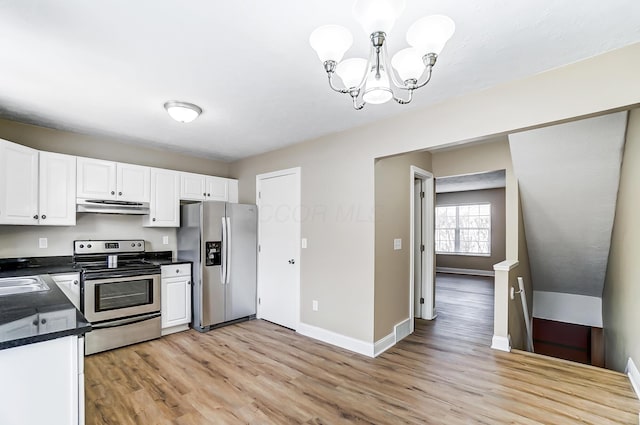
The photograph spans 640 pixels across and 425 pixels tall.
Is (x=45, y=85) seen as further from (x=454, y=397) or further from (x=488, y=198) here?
(x=488, y=198)

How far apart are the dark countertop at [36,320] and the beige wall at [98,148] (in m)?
2.27

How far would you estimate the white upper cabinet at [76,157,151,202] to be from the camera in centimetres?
339

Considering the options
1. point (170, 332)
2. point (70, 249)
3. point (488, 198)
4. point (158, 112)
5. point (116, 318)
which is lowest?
point (170, 332)

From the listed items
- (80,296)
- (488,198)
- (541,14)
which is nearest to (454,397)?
(541,14)

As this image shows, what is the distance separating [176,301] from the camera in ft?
12.5

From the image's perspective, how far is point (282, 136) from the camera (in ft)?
12.0

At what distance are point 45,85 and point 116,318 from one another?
234 cm

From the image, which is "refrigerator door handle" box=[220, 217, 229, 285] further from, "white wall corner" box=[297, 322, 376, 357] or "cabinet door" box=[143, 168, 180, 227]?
"white wall corner" box=[297, 322, 376, 357]

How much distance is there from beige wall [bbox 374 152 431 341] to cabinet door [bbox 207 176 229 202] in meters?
2.55

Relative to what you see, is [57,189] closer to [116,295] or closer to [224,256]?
[116,295]

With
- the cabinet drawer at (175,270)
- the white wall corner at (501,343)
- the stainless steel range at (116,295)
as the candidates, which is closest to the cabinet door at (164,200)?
the stainless steel range at (116,295)

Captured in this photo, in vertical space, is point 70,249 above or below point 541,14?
below

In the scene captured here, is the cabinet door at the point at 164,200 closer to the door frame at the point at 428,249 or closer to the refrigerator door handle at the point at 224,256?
the refrigerator door handle at the point at 224,256

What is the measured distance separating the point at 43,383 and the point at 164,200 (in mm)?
2965
